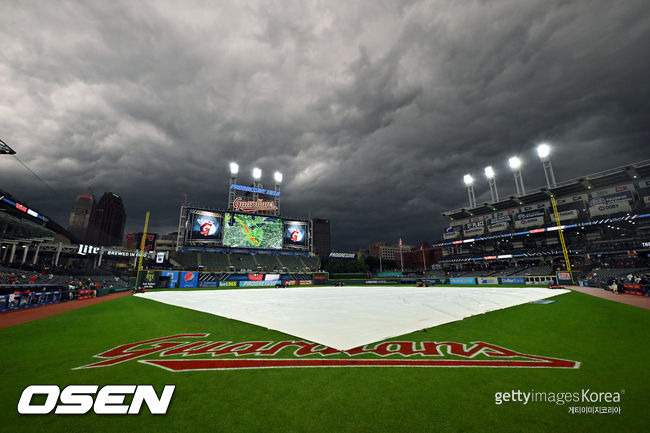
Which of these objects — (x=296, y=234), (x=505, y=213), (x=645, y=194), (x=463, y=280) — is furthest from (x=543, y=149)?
(x=296, y=234)

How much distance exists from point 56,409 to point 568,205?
3270 inches

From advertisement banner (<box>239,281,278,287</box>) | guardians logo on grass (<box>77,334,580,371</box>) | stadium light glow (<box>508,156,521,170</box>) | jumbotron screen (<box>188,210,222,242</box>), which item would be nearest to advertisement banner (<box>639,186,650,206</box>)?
stadium light glow (<box>508,156,521,170</box>)

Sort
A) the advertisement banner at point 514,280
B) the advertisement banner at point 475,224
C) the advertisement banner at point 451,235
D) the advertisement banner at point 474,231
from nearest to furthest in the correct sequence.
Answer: the advertisement banner at point 514,280, the advertisement banner at point 474,231, the advertisement banner at point 475,224, the advertisement banner at point 451,235

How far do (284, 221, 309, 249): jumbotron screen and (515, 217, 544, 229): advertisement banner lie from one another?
56126 millimetres

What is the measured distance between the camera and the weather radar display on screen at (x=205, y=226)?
5656 centimetres

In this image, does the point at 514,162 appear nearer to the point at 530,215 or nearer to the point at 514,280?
the point at 530,215

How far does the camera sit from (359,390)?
4305 mm

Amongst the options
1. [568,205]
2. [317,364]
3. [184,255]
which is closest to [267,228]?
[184,255]

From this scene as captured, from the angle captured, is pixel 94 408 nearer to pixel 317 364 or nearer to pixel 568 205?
pixel 317 364

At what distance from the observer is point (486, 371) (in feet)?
16.4

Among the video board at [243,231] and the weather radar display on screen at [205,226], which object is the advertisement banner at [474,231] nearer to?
the video board at [243,231]

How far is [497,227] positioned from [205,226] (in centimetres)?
7690

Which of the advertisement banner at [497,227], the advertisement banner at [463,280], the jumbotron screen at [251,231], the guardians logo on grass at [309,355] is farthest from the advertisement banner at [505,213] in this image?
the guardians logo on grass at [309,355]

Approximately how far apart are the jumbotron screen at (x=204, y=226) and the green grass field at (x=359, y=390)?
5222cm
